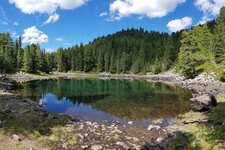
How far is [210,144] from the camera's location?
1789cm

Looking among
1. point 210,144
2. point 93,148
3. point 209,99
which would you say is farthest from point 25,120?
point 209,99

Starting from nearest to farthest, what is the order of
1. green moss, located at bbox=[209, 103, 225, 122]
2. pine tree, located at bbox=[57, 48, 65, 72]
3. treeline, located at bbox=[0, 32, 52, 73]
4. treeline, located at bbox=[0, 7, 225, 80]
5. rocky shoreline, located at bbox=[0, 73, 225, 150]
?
rocky shoreline, located at bbox=[0, 73, 225, 150] < green moss, located at bbox=[209, 103, 225, 122] < treeline, located at bbox=[0, 7, 225, 80] < treeline, located at bbox=[0, 32, 52, 73] < pine tree, located at bbox=[57, 48, 65, 72]

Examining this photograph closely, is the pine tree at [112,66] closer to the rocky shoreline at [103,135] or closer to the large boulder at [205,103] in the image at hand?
the large boulder at [205,103]

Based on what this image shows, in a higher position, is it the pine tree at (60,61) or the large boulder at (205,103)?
the pine tree at (60,61)

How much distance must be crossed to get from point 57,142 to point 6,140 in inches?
152

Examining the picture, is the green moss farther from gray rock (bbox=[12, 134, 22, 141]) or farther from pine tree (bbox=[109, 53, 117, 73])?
pine tree (bbox=[109, 53, 117, 73])

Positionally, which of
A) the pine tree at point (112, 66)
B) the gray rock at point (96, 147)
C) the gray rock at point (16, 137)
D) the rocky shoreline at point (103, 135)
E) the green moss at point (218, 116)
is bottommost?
the gray rock at point (96, 147)

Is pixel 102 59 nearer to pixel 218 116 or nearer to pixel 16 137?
pixel 218 116

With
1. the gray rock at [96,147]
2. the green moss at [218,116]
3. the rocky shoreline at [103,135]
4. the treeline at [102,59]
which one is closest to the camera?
the gray rock at [96,147]

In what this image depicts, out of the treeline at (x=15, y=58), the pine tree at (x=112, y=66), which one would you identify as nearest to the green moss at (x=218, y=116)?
the treeline at (x=15, y=58)

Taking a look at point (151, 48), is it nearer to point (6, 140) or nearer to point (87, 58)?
point (87, 58)

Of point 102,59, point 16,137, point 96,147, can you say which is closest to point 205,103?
point 96,147

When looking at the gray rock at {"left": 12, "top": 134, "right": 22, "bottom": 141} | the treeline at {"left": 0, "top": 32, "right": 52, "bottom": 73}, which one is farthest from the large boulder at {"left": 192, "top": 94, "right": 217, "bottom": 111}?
the treeline at {"left": 0, "top": 32, "right": 52, "bottom": 73}

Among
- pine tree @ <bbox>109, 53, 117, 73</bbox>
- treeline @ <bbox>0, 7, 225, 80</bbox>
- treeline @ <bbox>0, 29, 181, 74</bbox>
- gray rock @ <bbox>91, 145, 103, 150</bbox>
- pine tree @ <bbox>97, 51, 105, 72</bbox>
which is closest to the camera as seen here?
gray rock @ <bbox>91, 145, 103, 150</bbox>
